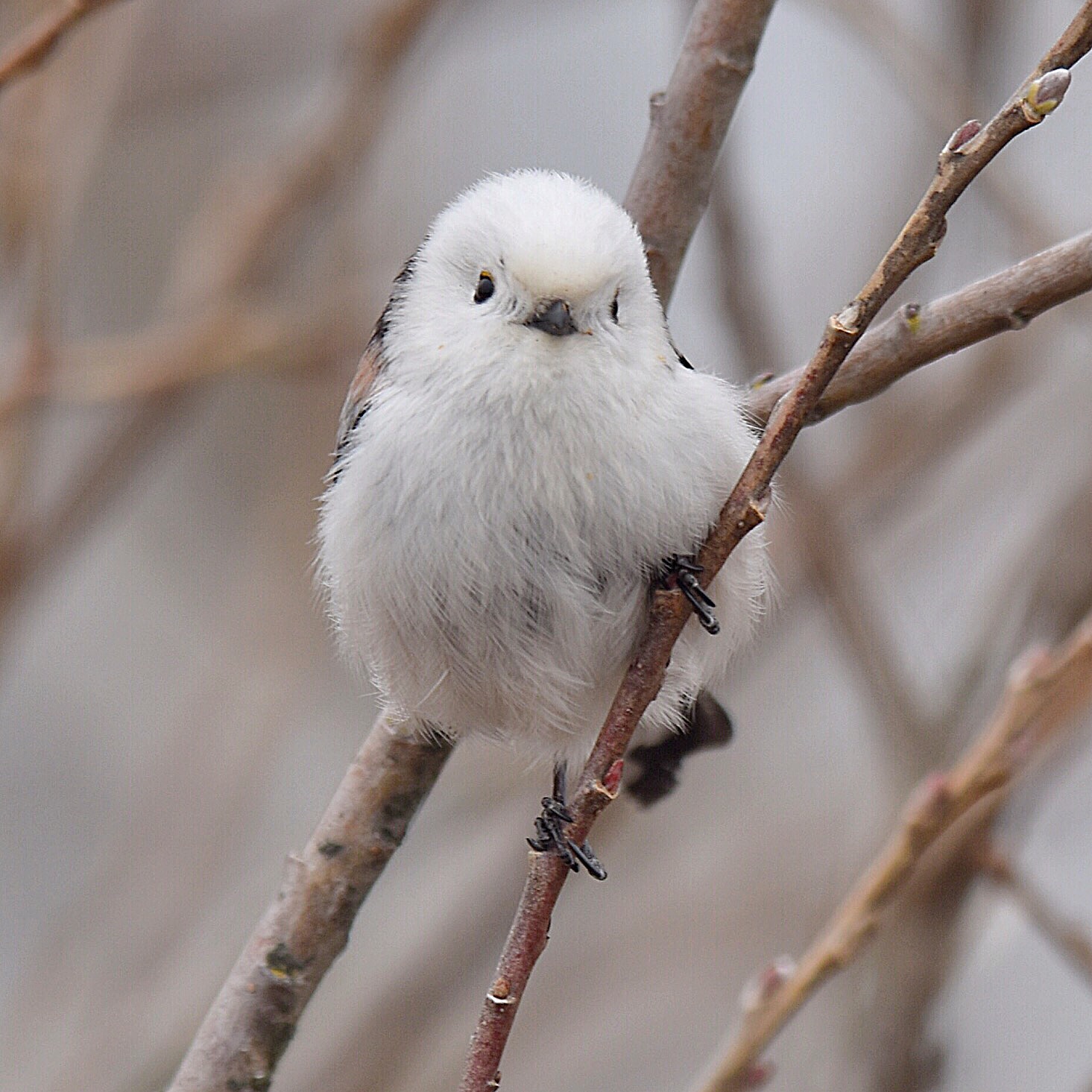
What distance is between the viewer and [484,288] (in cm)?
154

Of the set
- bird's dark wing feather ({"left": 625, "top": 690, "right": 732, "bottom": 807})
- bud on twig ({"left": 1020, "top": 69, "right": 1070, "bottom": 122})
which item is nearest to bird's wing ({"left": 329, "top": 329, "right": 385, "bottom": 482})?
bird's dark wing feather ({"left": 625, "top": 690, "right": 732, "bottom": 807})

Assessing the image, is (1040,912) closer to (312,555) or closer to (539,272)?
(539,272)

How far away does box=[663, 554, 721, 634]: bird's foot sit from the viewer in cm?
147

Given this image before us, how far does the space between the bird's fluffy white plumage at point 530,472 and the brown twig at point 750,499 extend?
0.35 ft

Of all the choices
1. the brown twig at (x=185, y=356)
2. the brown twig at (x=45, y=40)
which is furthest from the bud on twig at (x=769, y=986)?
the brown twig at (x=185, y=356)

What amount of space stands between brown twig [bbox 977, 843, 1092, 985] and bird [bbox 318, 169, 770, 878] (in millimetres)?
506

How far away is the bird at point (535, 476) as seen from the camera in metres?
1.47

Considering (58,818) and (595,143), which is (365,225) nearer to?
(595,143)

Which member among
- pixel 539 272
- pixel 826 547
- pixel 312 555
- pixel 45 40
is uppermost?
pixel 312 555

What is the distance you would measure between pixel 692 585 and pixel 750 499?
219 millimetres

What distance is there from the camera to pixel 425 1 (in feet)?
7.86

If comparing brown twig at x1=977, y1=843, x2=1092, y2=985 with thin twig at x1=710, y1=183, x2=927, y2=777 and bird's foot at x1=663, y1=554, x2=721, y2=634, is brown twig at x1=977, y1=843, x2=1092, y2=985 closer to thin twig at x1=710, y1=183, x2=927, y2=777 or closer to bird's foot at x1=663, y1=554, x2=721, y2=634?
thin twig at x1=710, y1=183, x2=927, y2=777

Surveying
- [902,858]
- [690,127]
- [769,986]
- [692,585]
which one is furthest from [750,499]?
[690,127]

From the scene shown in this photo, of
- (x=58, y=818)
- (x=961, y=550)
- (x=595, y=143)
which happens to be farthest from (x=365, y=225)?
(x=58, y=818)
